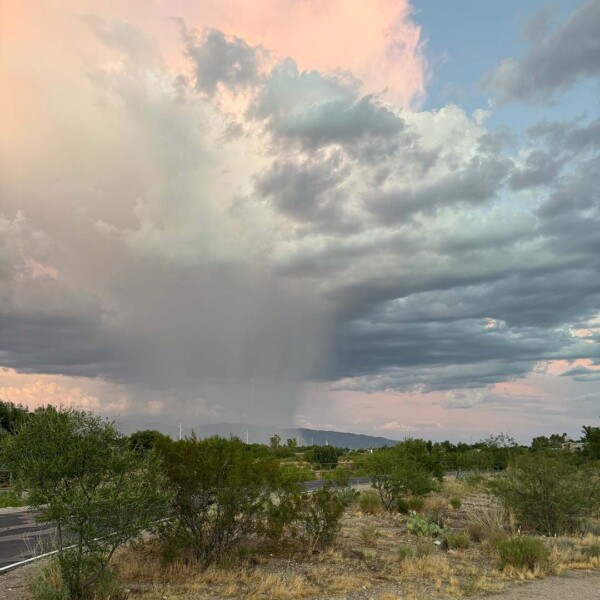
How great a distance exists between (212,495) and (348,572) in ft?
11.7

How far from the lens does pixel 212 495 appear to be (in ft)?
43.2

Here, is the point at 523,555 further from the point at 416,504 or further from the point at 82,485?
the point at 416,504

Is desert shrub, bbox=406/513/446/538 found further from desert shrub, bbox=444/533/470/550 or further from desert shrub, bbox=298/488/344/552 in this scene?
desert shrub, bbox=298/488/344/552

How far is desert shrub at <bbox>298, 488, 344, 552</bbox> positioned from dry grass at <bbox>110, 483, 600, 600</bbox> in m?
0.38

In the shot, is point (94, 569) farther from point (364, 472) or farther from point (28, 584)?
point (364, 472)

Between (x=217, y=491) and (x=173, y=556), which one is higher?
(x=217, y=491)

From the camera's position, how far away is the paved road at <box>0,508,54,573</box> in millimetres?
15266

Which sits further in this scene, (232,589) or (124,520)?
(232,589)

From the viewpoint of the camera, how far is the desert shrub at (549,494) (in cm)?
2031

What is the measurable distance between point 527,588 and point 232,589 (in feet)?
20.8

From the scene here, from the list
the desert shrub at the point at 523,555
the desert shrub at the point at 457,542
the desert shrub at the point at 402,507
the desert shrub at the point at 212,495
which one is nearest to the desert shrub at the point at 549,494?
the desert shrub at the point at 457,542

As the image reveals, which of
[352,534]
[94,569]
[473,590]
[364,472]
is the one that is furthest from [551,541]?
[94,569]

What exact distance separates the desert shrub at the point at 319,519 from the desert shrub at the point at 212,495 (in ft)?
7.62

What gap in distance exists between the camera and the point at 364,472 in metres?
25.8
